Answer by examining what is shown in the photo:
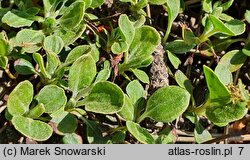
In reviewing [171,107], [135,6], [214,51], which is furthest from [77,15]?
[214,51]

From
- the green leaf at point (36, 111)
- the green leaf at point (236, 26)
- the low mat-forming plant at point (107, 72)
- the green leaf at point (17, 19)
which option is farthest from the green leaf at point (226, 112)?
the green leaf at point (17, 19)

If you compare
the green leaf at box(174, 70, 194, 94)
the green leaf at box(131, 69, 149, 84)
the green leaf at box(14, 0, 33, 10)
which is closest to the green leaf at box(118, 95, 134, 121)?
the green leaf at box(131, 69, 149, 84)

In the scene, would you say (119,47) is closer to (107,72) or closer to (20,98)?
(107,72)

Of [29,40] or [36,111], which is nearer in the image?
[36,111]

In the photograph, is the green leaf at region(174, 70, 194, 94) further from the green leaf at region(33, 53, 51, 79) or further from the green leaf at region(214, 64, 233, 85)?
the green leaf at region(33, 53, 51, 79)

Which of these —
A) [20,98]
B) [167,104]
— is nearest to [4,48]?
[20,98]

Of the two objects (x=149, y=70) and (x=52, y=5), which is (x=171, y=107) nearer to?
(x=149, y=70)

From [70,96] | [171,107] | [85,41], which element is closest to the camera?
[171,107]
